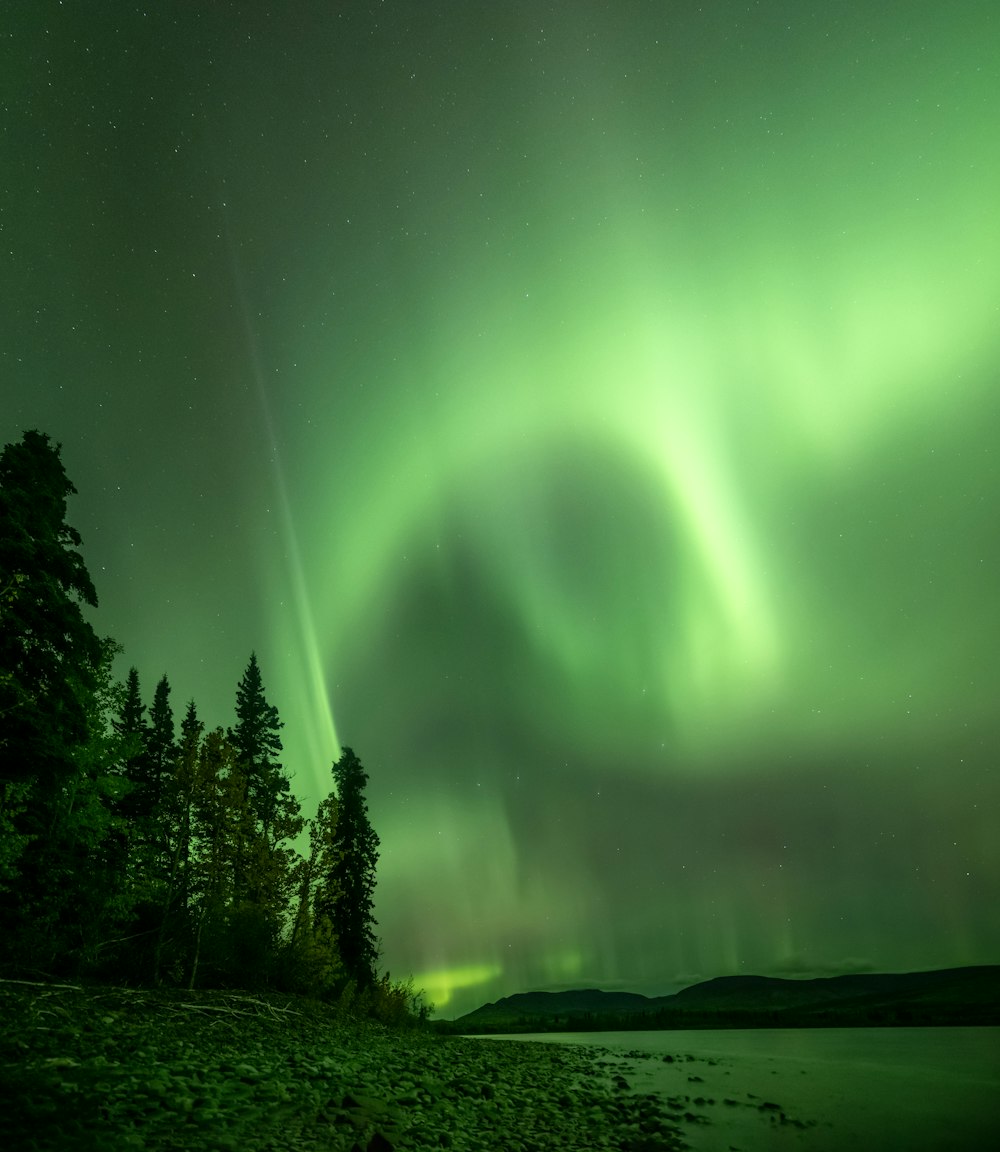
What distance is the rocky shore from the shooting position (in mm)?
8445

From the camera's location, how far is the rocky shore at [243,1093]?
8.45m

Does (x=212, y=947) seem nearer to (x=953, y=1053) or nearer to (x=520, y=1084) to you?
(x=520, y=1084)

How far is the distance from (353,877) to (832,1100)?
32.3 metres

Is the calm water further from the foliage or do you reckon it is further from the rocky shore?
the foliage

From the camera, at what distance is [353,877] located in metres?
46.5

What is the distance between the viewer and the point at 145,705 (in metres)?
49.1

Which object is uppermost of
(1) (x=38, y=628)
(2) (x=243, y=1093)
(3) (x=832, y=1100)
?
(1) (x=38, y=628)

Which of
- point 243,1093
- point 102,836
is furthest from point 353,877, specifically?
point 243,1093

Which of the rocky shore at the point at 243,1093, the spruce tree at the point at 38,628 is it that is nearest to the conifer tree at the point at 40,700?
the spruce tree at the point at 38,628

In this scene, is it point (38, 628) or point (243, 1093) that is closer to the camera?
point (243, 1093)

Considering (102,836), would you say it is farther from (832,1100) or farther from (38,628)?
(832,1100)

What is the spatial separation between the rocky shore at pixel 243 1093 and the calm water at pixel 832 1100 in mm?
1913

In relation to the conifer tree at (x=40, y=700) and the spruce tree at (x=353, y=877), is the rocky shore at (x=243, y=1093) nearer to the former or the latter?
the conifer tree at (x=40, y=700)

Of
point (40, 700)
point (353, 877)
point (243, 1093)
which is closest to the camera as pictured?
point (243, 1093)
